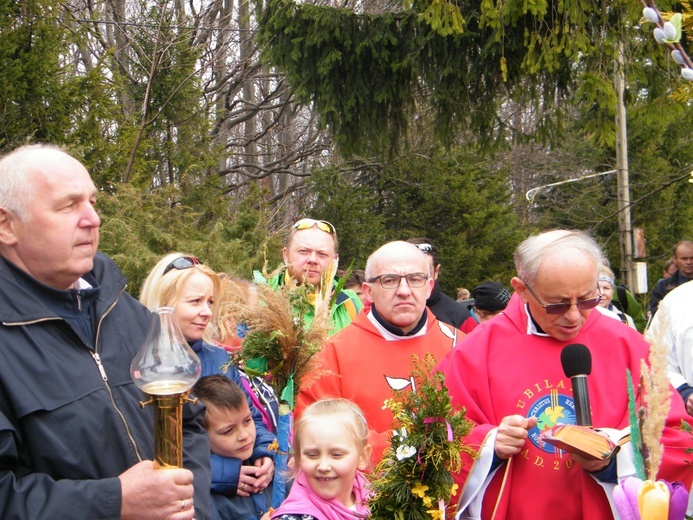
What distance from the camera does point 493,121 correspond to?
1183 cm

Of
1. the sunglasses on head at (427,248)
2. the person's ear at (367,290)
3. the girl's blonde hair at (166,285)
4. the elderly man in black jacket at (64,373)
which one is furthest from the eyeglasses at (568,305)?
the sunglasses on head at (427,248)

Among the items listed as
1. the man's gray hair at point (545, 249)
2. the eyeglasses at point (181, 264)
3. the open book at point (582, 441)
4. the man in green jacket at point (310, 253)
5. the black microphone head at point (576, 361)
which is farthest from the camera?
the man in green jacket at point (310, 253)

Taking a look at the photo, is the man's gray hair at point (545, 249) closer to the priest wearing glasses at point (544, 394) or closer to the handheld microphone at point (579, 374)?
the priest wearing glasses at point (544, 394)

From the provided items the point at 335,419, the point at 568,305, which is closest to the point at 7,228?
the point at 335,419

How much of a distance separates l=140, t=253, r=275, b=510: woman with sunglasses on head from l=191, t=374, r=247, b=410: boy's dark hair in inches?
5.8

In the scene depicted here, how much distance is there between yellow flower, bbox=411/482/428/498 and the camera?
2.98m

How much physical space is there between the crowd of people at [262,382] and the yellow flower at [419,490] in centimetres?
35

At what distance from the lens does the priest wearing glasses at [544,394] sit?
10.4 feet

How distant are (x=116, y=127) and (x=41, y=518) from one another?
10341 millimetres

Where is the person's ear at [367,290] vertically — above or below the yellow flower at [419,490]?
above

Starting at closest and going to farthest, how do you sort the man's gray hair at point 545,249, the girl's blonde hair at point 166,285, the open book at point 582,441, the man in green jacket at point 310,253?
the open book at point 582,441 < the man's gray hair at point 545,249 < the girl's blonde hair at point 166,285 < the man in green jacket at point 310,253

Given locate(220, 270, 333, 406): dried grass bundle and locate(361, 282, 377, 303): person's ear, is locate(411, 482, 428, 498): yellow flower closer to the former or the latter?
locate(220, 270, 333, 406): dried grass bundle

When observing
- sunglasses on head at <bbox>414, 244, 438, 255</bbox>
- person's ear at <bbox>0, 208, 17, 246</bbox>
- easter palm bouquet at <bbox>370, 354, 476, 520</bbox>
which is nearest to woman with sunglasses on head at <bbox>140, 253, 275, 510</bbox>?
easter palm bouquet at <bbox>370, 354, 476, 520</bbox>

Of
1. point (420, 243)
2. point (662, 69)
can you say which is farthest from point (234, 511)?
point (662, 69)
